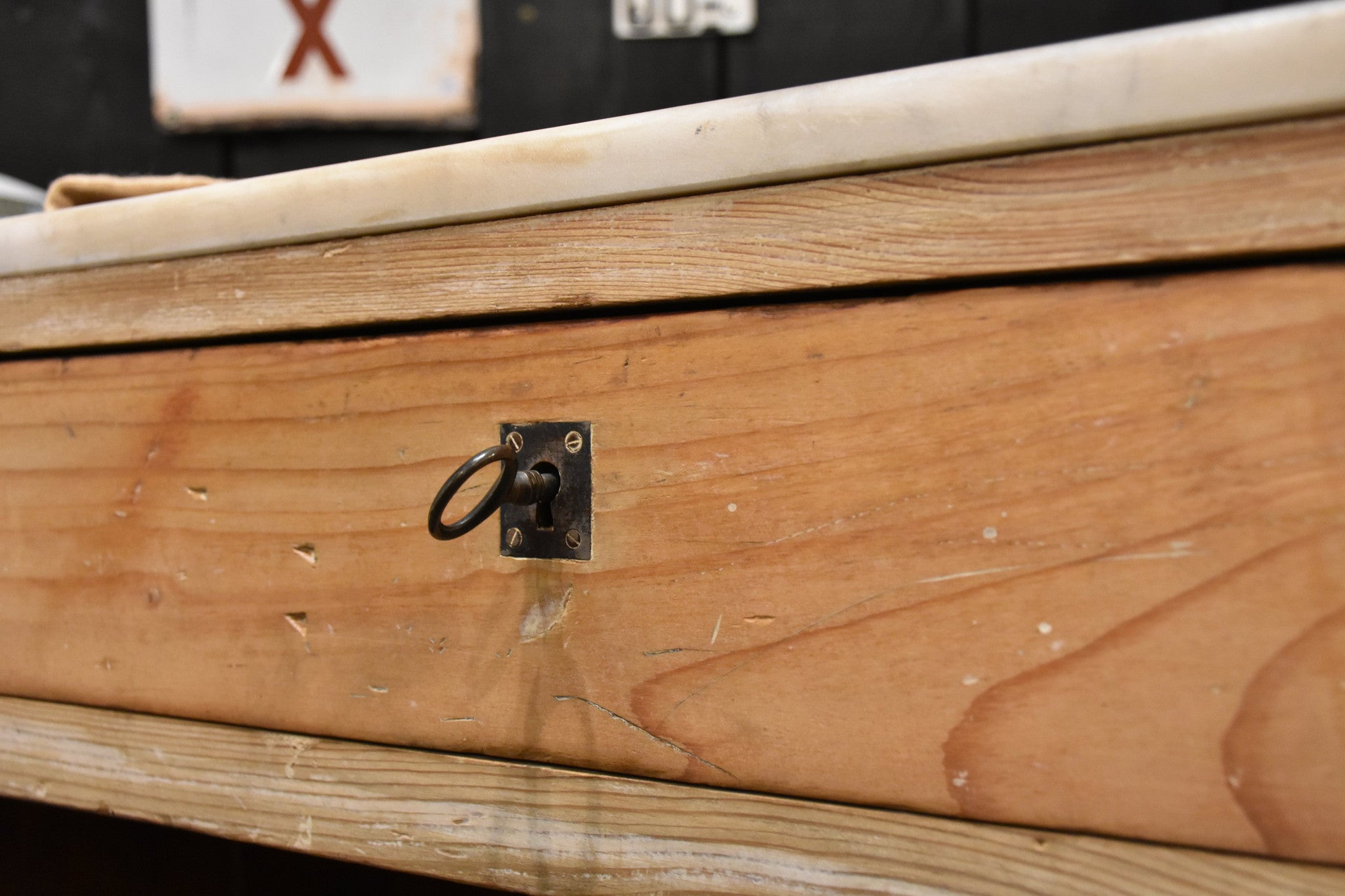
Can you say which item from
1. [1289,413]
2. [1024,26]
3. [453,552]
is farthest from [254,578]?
[1024,26]

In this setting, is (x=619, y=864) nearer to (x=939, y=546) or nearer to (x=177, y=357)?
(x=939, y=546)

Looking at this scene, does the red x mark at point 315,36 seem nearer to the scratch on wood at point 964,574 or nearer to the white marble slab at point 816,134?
the white marble slab at point 816,134

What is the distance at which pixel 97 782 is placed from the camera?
0.39 meters

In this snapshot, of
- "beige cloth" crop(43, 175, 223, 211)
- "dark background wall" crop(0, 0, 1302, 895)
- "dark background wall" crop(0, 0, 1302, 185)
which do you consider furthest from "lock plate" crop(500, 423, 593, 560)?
"dark background wall" crop(0, 0, 1302, 185)

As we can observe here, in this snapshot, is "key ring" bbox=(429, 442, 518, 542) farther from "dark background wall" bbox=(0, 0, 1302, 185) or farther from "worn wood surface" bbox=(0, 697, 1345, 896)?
"dark background wall" bbox=(0, 0, 1302, 185)

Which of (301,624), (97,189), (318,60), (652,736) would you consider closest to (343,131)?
(318,60)

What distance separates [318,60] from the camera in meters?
0.93

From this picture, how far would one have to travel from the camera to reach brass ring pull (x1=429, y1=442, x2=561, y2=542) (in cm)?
27

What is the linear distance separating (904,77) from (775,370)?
88 mm

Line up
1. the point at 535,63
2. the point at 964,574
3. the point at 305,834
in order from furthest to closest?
1. the point at 535,63
2. the point at 305,834
3. the point at 964,574

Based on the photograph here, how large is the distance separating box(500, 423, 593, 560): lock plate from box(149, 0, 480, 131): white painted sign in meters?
0.73

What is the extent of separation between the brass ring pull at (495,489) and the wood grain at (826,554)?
0.02 metres

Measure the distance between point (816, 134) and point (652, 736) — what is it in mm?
191

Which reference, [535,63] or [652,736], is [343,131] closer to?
[535,63]
